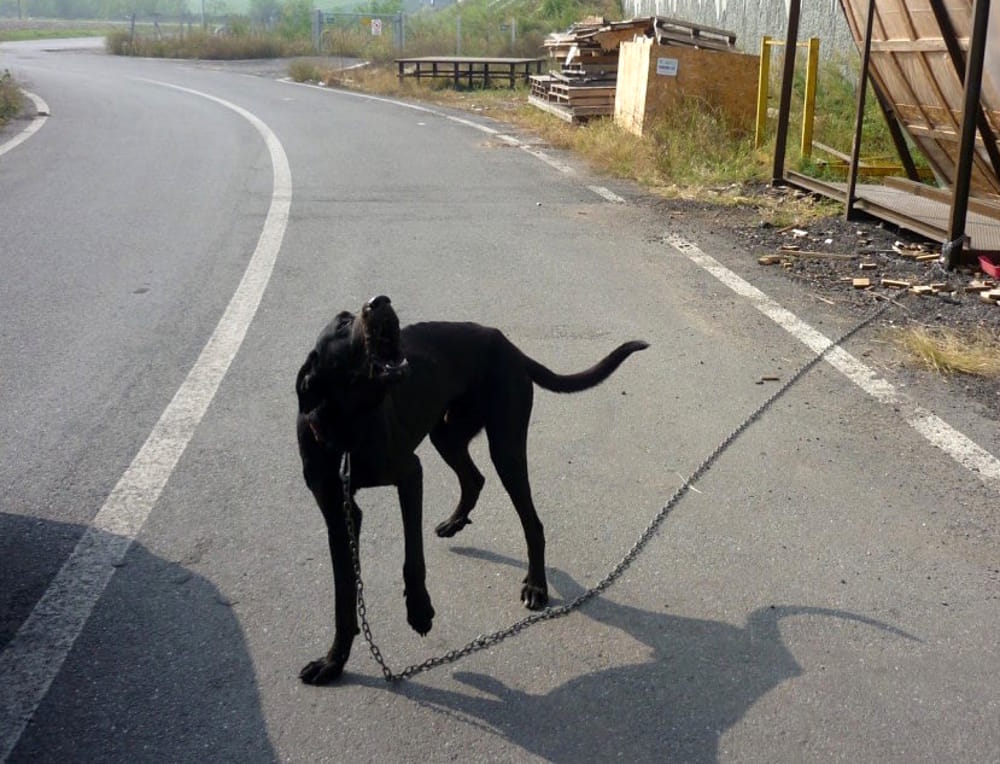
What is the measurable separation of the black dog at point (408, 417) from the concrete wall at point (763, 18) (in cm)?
1286

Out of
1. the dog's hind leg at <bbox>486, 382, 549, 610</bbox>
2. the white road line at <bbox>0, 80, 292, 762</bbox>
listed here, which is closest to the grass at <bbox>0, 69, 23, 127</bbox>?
the white road line at <bbox>0, 80, 292, 762</bbox>

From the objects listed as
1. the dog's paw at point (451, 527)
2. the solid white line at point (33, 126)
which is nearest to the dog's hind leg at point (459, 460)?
the dog's paw at point (451, 527)

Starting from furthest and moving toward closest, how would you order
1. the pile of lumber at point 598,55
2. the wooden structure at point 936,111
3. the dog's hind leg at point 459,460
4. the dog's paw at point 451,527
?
the pile of lumber at point 598,55 → the wooden structure at point 936,111 → the dog's paw at point 451,527 → the dog's hind leg at point 459,460

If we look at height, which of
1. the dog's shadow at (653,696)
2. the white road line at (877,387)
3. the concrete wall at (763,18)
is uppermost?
the concrete wall at (763,18)

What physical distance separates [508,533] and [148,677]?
1547mm

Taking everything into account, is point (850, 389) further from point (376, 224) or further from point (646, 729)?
point (376, 224)

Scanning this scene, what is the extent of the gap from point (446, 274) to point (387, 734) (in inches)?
219

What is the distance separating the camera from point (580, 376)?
4.17 metres

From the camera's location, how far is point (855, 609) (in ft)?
12.7

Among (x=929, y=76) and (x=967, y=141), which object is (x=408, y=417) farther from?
(x=929, y=76)

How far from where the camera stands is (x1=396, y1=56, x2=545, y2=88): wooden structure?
29000 millimetres

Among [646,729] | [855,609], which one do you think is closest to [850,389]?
[855,609]

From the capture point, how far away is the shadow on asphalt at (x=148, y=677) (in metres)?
3.11

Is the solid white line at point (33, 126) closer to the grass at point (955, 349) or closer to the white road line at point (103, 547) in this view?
the white road line at point (103, 547)
